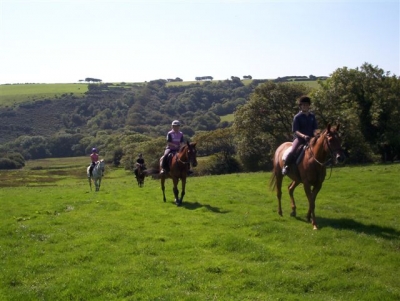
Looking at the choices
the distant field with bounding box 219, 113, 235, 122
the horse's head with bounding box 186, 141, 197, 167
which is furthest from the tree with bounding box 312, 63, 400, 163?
the distant field with bounding box 219, 113, 235, 122

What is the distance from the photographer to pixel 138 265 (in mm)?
10062

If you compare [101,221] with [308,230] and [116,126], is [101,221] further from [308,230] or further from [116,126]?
[116,126]

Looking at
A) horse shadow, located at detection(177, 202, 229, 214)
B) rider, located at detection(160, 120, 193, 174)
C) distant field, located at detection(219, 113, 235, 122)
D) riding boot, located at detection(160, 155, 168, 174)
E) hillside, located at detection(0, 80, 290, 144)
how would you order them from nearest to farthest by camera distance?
1. horse shadow, located at detection(177, 202, 229, 214)
2. rider, located at detection(160, 120, 193, 174)
3. riding boot, located at detection(160, 155, 168, 174)
4. distant field, located at detection(219, 113, 235, 122)
5. hillside, located at detection(0, 80, 290, 144)

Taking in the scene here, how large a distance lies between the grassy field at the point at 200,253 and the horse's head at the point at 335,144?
8.07 feet

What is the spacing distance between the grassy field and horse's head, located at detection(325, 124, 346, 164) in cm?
246

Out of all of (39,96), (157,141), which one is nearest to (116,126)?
(39,96)

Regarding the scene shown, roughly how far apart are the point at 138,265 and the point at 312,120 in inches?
345

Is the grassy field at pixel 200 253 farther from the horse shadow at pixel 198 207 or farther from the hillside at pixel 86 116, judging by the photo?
the hillside at pixel 86 116

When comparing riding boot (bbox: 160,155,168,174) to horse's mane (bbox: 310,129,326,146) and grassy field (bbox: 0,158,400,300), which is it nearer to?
grassy field (bbox: 0,158,400,300)

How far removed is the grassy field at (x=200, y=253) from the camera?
339 inches

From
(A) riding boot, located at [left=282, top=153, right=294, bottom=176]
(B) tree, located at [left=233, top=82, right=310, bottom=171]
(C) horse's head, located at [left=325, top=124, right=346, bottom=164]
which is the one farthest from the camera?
(B) tree, located at [left=233, top=82, right=310, bottom=171]

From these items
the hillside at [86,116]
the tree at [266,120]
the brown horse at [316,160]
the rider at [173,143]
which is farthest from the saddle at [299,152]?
the hillside at [86,116]

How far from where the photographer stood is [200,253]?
1091 cm

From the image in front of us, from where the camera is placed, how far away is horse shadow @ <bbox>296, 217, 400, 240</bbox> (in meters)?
12.6
